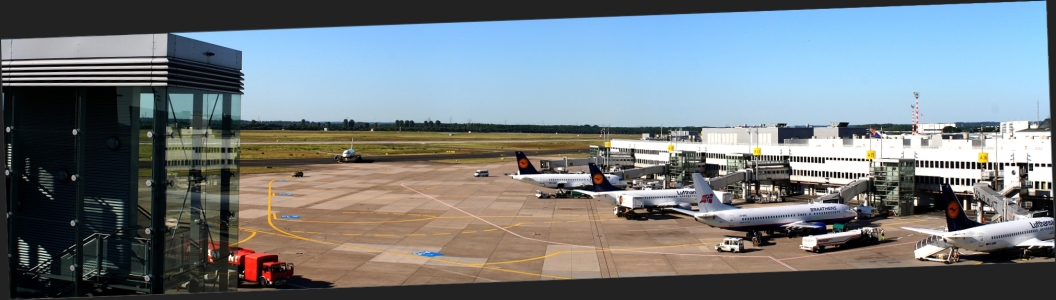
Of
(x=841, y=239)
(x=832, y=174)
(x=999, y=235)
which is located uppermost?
(x=832, y=174)

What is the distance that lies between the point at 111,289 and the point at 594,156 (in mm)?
87569

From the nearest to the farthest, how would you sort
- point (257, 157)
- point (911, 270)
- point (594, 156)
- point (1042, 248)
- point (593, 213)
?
point (911, 270)
point (1042, 248)
point (593, 213)
point (594, 156)
point (257, 157)

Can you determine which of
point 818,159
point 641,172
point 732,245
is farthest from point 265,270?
point 641,172

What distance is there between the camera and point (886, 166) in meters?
56.4

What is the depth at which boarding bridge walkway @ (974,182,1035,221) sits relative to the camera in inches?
1790

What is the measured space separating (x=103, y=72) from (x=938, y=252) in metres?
40.0

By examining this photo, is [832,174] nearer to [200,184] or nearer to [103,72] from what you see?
[200,184]

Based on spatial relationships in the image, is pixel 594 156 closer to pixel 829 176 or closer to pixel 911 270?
pixel 829 176

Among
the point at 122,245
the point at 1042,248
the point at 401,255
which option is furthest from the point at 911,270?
the point at 122,245

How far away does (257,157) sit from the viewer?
12838 centimetres

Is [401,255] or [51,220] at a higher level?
[51,220]

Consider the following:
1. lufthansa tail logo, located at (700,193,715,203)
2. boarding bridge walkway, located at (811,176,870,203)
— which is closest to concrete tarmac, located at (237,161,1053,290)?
lufthansa tail logo, located at (700,193,715,203)

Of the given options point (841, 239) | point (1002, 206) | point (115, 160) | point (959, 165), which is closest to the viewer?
point (115, 160)

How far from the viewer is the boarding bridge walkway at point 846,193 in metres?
56.1
